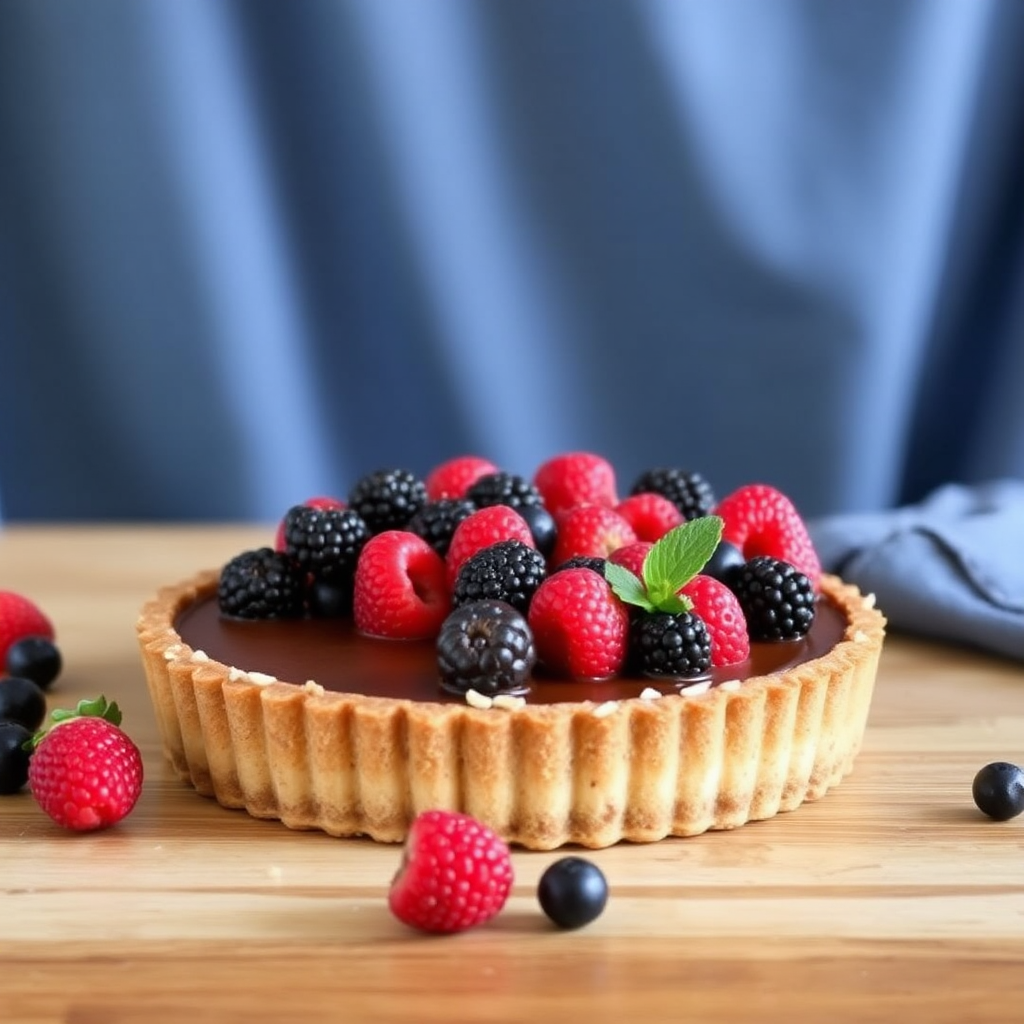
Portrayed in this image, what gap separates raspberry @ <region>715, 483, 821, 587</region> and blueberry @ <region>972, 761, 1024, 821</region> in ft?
1.51

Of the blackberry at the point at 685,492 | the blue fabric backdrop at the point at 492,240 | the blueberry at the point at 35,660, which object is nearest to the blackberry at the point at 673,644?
the blackberry at the point at 685,492

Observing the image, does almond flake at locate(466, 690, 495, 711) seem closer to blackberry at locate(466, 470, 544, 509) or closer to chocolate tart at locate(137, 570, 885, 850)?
chocolate tart at locate(137, 570, 885, 850)

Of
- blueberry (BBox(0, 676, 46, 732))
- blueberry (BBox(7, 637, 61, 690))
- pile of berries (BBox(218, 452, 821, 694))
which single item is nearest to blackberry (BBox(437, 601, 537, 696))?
pile of berries (BBox(218, 452, 821, 694))

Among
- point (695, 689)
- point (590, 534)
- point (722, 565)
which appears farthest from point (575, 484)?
point (695, 689)

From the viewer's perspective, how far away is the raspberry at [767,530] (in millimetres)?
2277

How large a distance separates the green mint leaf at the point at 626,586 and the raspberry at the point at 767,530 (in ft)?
1.21

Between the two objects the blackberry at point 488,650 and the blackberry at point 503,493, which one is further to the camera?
the blackberry at point 503,493

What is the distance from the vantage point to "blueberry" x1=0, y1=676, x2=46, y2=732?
221cm

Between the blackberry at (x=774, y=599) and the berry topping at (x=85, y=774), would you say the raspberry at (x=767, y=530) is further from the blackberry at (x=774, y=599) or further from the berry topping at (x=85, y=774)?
the berry topping at (x=85, y=774)

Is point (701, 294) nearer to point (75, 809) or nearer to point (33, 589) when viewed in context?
point (33, 589)

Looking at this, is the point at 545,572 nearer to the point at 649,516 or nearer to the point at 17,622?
the point at 649,516

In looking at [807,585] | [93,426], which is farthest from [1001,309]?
[93,426]

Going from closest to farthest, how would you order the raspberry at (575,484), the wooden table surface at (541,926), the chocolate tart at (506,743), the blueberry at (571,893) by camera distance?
1. the wooden table surface at (541,926)
2. the blueberry at (571,893)
3. the chocolate tart at (506,743)
4. the raspberry at (575,484)

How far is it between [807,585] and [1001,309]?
2.30 metres
